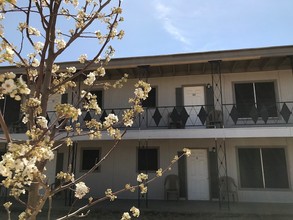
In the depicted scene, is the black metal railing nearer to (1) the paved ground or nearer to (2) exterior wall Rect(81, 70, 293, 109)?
(2) exterior wall Rect(81, 70, 293, 109)

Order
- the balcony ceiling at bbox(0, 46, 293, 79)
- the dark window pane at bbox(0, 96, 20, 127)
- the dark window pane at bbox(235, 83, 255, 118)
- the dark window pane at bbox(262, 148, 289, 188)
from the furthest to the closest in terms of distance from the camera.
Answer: the dark window pane at bbox(0, 96, 20, 127), the dark window pane at bbox(235, 83, 255, 118), the dark window pane at bbox(262, 148, 289, 188), the balcony ceiling at bbox(0, 46, 293, 79)

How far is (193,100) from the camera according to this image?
1263cm

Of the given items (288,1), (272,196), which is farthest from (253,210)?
(288,1)

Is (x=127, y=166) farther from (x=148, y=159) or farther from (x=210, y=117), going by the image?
(x=210, y=117)

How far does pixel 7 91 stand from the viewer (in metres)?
1.35

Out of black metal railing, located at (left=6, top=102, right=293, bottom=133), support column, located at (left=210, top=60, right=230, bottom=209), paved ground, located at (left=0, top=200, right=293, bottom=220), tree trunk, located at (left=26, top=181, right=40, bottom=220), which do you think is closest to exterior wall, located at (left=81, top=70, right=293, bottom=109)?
support column, located at (left=210, top=60, right=230, bottom=209)

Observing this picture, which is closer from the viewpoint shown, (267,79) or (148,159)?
(267,79)

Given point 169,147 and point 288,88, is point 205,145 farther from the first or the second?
point 288,88

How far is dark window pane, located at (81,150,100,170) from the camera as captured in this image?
13.1 meters

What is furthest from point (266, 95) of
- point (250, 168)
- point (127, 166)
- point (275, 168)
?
point (127, 166)

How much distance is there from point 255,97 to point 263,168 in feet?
9.97

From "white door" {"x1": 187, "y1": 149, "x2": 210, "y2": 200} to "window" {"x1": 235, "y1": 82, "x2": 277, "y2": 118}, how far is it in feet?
8.26

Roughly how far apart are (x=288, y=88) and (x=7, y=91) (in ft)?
41.1

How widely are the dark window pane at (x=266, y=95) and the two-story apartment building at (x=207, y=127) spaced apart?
0.04m
